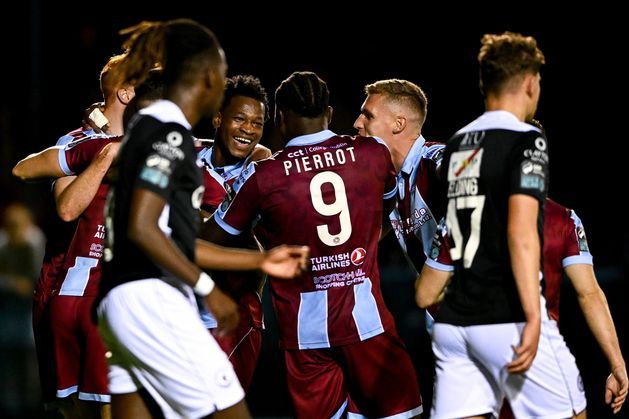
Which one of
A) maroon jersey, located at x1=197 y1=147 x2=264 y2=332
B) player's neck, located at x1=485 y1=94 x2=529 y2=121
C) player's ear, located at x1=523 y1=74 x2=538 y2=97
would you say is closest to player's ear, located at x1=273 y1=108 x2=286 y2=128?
maroon jersey, located at x1=197 y1=147 x2=264 y2=332

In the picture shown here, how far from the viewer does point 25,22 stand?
612 inches

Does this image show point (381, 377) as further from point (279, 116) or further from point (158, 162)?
point (158, 162)

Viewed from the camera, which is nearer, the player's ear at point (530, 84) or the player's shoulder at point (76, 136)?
the player's ear at point (530, 84)

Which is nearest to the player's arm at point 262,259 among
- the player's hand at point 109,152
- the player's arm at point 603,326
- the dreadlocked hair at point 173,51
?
the dreadlocked hair at point 173,51

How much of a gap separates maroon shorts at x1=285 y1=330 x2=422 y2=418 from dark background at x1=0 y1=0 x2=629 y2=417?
673 centimetres

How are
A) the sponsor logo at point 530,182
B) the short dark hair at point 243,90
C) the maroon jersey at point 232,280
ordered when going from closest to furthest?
1. the sponsor logo at point 530,182
2. the maroon jersey at point 232,280
3. the short dark hair at point 243,90

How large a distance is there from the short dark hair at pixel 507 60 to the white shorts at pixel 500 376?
107 cm

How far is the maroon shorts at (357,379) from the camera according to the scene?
538 cm

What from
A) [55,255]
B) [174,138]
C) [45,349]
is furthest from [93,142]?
[174,138]

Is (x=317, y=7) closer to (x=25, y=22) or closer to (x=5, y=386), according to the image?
(x=25, y=22)

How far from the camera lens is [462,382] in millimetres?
4398

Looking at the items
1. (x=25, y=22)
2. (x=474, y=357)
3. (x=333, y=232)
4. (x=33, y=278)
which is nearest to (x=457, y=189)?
(x=474, y=357)

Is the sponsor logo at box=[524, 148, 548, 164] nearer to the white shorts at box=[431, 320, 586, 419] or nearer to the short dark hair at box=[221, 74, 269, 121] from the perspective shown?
the white shorts at box=[431, 320, 586, 419]

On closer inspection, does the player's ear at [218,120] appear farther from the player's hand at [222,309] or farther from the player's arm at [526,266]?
the player's arm at [526,266]
